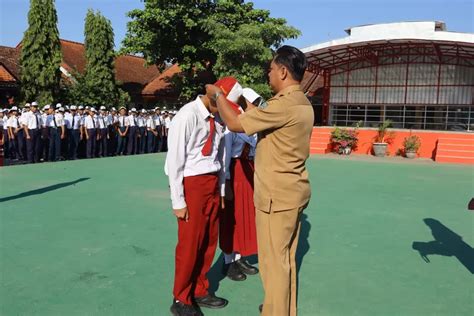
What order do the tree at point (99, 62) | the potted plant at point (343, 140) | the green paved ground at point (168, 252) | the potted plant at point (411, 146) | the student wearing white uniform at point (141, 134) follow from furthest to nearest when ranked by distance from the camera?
the tree at point (99, 62) < the potted plant at point (343, 140) < the potted plant at point (411, 146) < the student wearing white uniform at point (141, 134) < the green paved ground at point (168, 252)

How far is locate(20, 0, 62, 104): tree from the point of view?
17.6 metres

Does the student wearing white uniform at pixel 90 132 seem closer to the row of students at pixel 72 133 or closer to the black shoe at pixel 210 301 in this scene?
the row of students at pixel 72 133

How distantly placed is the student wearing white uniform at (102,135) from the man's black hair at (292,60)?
11915mm

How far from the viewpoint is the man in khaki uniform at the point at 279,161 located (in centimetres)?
232

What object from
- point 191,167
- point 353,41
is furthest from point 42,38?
point 191,167

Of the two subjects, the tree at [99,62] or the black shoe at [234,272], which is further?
the tree at [99,62]

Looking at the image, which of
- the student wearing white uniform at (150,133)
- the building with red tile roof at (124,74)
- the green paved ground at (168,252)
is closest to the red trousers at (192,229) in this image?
the green paved ground at (168,252)

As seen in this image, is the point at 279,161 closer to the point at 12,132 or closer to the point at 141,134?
the point at 12,132

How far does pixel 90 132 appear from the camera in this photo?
12953mm

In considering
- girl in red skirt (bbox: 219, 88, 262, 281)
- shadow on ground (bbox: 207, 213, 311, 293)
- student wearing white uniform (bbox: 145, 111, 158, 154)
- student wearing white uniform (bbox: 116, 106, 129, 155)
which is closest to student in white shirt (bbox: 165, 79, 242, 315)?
shadow on ground (bbox: 207, 213, 311, 293)

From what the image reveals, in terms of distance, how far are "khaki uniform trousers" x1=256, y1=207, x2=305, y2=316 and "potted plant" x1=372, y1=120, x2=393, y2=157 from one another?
14.2 m

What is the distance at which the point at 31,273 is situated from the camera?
360cm

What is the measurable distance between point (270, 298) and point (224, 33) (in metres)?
14.8

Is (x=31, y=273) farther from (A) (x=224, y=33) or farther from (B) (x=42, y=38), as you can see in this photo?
(B) (x=42, y=38)
